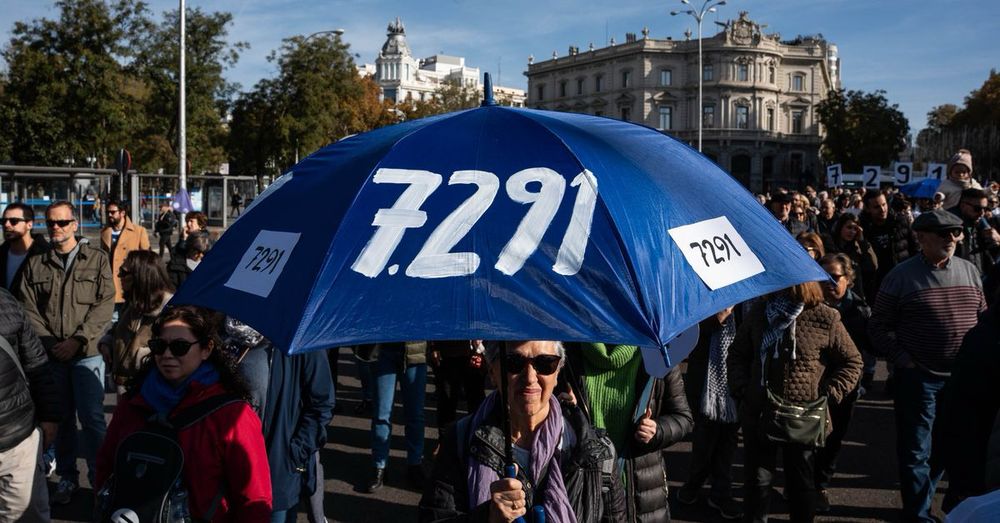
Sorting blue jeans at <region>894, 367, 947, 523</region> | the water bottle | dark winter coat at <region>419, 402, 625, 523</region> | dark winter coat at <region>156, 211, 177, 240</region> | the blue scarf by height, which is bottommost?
blue jeans at <region>894, 367, 947, 523</region>

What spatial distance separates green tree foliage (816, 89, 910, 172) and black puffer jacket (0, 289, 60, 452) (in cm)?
6941

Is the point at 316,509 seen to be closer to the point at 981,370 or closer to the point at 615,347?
the point at 615,347

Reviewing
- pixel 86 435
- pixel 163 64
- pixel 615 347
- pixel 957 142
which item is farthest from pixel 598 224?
pixel 957 142

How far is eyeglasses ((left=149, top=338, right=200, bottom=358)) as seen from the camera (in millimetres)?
2924

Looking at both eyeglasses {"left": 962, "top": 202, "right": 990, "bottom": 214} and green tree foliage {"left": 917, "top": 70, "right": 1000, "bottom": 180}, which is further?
green tree foliage {"left": 917, "top": 70, "right": 1000, "bottom": 180}

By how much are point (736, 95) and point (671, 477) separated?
77.7m

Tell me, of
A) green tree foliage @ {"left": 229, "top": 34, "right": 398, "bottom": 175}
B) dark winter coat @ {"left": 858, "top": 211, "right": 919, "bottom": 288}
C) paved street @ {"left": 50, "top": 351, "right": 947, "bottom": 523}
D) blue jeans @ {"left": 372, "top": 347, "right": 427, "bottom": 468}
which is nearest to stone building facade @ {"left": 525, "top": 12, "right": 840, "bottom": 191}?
green tree foliage @ {"left": 229, "top": 34, "right": 398, "bottom": 175}

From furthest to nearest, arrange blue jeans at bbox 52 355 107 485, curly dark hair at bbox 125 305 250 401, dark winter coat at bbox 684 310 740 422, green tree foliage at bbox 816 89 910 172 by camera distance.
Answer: green tree foliage at bbox 816 89 910 172 → blue jeans at bbox 52 355 107 485 → dark winter coat at bbox 684 310 740 422 → curly dark hair at bbox 125 305 250 401

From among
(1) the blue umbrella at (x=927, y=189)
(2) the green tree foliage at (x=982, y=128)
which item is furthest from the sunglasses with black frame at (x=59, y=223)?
(2) the green tree foliage at (x=982, y=128)

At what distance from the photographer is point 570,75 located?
8906 centimetres

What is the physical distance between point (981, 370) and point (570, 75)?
88249mm

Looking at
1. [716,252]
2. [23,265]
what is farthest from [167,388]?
[23,265]

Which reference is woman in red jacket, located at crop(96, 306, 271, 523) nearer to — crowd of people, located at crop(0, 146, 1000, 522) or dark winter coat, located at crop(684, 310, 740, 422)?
crowd of people, located at crop(0, 146, 1000, 522)

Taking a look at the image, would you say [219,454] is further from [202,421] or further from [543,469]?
[543,469]
